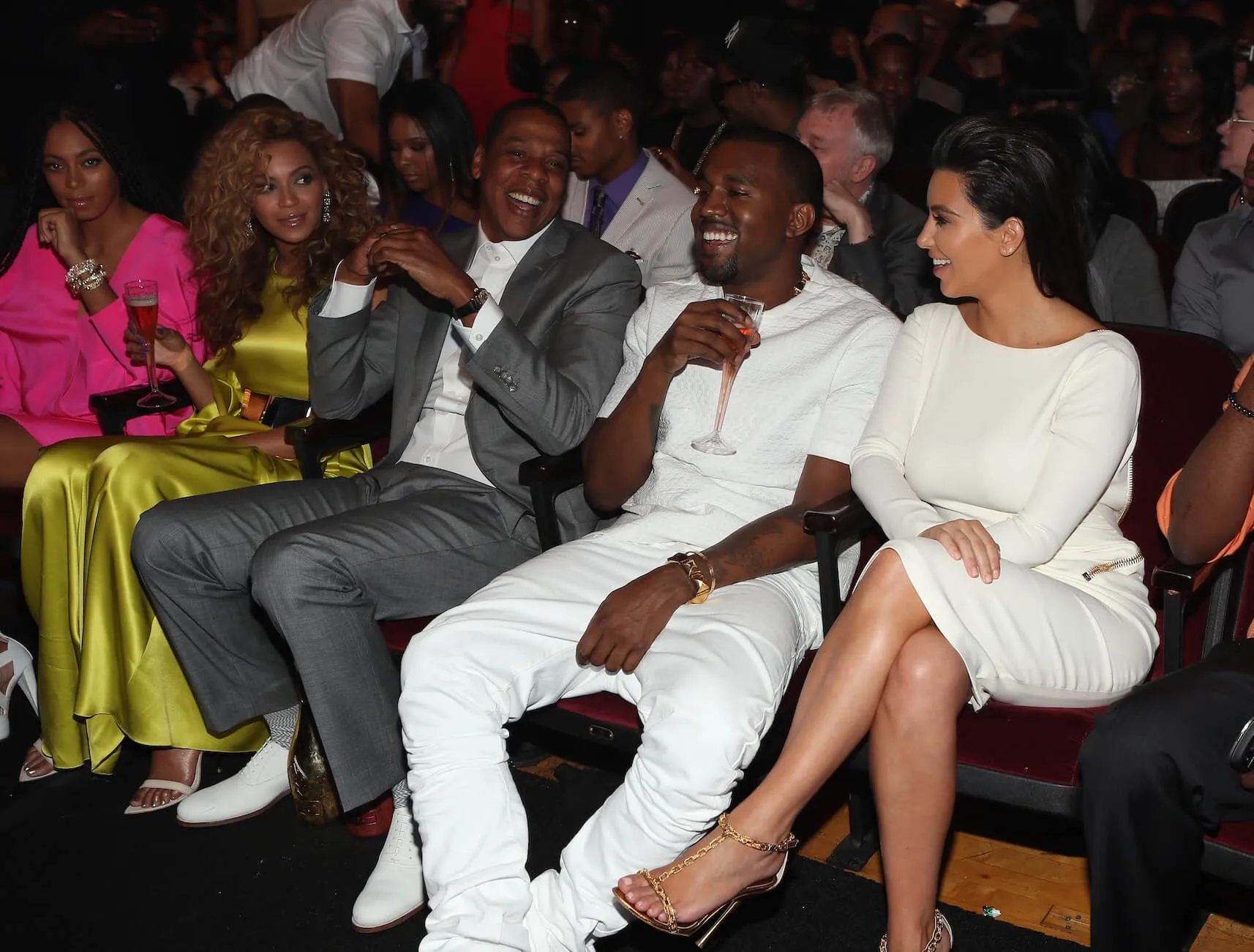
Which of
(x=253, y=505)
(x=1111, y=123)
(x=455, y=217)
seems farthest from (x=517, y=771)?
(x=1111, y=123)

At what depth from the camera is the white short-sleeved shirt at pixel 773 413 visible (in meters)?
2.46

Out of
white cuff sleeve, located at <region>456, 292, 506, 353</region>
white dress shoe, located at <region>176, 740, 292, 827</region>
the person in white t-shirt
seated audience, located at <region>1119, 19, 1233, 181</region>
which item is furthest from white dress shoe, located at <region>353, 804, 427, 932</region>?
seated audience, located at <region>1119, 19, 1233, 181</region>

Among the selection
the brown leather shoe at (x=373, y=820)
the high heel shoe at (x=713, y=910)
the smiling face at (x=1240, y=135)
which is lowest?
the brown leather shoe at (x=373, y=820)

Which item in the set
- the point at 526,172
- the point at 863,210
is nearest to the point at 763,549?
the point at 526,172

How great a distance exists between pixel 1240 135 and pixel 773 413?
5.34 feet

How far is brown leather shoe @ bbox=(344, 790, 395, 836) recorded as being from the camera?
2766 millimetres

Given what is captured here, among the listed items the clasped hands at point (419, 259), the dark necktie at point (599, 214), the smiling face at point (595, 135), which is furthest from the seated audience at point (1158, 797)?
the smiling face at point (595, 135)

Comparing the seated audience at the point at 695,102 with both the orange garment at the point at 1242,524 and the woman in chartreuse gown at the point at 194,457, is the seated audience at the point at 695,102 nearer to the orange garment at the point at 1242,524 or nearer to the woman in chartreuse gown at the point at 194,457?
the woman in chartreuse gown at the point at 194,457

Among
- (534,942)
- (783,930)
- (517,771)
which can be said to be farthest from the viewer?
(517,771)

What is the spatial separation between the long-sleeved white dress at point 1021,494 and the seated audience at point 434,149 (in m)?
2.10

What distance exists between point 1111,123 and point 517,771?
4211 millimetres

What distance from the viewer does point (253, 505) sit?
9.09 feet

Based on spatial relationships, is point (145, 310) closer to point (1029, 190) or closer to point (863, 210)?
point (863, 210)

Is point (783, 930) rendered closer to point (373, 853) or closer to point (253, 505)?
point (373, 853)
